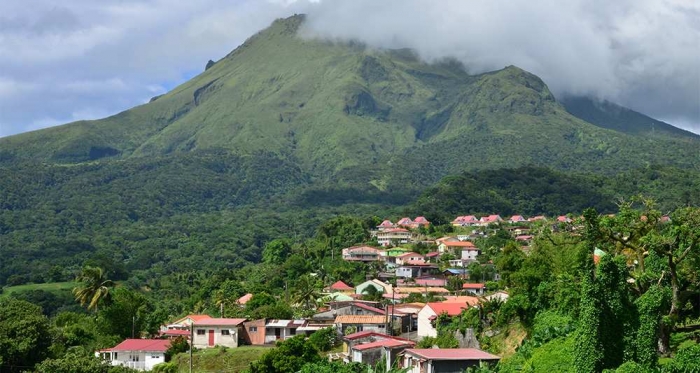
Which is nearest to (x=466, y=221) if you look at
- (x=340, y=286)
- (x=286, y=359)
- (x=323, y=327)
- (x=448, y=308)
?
(x=340, y=286)

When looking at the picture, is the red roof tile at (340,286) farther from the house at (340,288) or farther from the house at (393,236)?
the house at (393,236)

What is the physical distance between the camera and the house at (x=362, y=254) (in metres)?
105

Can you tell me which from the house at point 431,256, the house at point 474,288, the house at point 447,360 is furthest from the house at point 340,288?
the house at point 447,360

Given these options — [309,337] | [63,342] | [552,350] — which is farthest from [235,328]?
[552,350]

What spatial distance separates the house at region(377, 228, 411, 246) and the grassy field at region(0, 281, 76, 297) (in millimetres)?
41166

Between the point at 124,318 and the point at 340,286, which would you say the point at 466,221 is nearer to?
the point at 340,286

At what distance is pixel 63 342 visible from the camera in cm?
5400

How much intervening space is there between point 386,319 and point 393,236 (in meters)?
66.3

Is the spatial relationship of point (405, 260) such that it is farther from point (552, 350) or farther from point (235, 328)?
point (552, 350)

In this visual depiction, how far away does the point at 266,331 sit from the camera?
185 feet

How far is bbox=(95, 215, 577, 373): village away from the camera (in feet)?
139

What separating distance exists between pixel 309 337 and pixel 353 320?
11.2ft

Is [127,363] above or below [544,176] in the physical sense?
below

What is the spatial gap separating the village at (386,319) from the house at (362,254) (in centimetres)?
13
